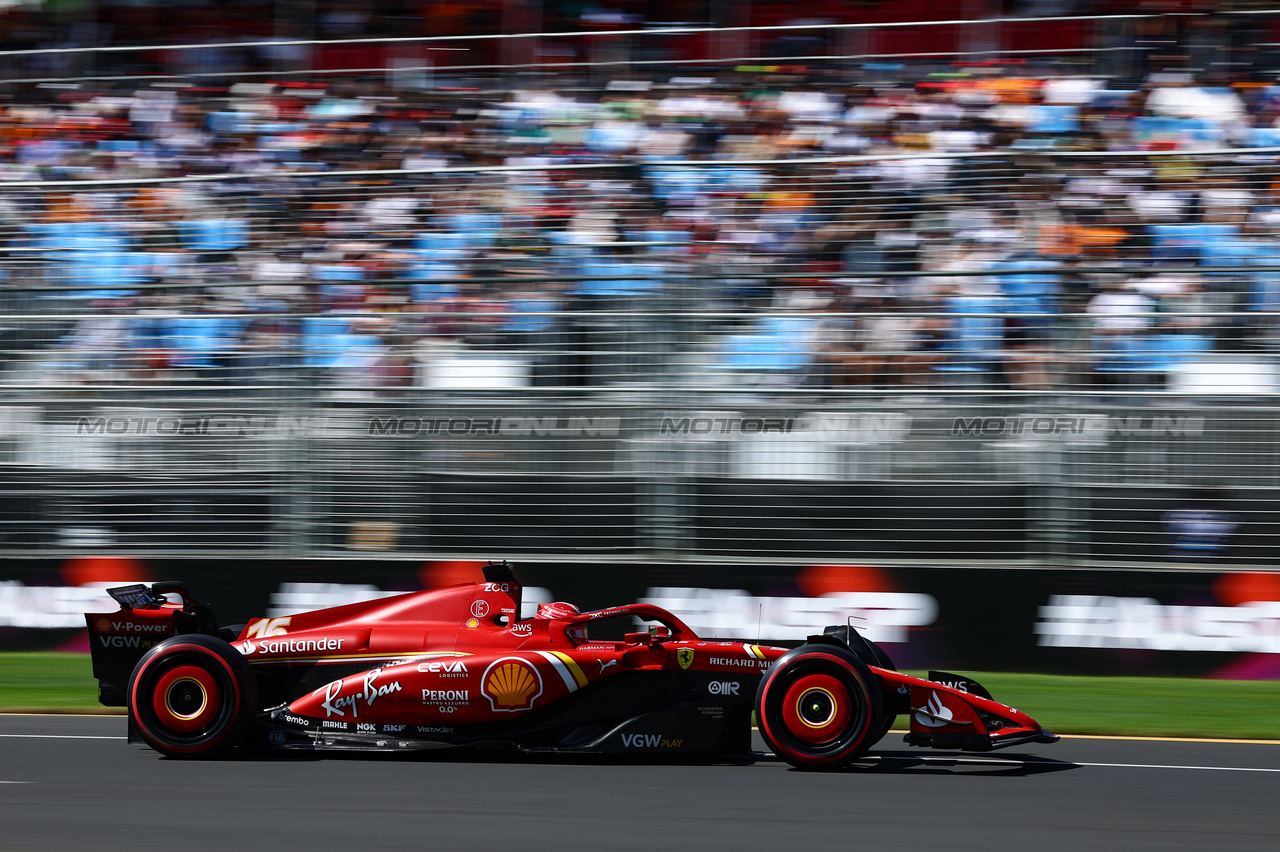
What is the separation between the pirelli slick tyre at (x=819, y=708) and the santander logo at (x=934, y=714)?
180mm

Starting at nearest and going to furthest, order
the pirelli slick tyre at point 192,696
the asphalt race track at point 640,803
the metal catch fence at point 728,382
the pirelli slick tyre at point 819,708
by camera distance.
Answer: the asphalt race track at point 640,803
the pirelli slick tyre at point 819,708
the pirelli slick tyre at point 192,696
the metal catch fence at point 728,382

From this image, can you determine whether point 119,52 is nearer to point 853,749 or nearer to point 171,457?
point 171,457

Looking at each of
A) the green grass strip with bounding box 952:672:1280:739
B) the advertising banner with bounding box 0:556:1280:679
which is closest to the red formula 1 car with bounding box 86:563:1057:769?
the green grass strip with bounding box 952:672:1280:739

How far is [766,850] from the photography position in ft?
15.8

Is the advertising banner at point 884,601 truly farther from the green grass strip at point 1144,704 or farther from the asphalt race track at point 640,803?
the asphalt race track at point 640,803

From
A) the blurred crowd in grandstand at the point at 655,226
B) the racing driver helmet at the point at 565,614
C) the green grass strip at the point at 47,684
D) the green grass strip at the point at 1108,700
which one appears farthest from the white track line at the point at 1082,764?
the green grass strip at the point at 47,684

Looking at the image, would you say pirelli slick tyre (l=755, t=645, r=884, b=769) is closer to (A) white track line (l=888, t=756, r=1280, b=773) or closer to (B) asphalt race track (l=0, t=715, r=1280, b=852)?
(B) asphalt race track (l=0, t=715, r=1280, b=852)

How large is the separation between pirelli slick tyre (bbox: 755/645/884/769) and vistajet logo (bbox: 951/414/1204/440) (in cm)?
354

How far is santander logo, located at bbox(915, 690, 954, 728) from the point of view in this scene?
6.14 metres

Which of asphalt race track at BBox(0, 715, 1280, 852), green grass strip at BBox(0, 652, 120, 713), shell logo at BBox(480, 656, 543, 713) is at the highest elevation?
shell logo at BBox(480, 656, 543, 713)

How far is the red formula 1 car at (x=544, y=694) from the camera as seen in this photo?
6148 mm

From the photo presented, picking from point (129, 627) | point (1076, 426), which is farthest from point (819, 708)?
point (1076, 426)

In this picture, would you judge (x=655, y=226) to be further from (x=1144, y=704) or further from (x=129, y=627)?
(x=129, y=627)

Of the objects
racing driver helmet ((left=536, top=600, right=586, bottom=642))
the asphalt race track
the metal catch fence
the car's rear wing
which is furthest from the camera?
the metal catch fence
